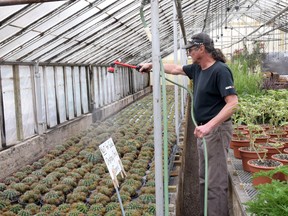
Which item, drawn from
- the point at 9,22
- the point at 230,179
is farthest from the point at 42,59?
the point at 230,179

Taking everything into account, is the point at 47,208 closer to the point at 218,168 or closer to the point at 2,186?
the point at 2,186

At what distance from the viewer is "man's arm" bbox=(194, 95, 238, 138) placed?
2557 millimetres

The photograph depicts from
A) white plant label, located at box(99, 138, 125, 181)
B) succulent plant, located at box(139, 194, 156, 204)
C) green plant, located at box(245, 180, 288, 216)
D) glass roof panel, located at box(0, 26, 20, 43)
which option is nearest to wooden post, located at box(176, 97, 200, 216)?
succulent plant, located at box(139, 194, 156, 204)

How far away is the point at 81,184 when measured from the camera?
418 cm

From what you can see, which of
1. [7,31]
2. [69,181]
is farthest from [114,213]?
[7,31]

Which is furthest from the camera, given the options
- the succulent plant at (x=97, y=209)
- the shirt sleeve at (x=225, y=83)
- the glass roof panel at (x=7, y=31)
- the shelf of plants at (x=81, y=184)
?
the glass roof panel at (x=7, y=31)

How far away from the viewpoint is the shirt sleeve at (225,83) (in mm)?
2994

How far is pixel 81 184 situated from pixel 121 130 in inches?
115

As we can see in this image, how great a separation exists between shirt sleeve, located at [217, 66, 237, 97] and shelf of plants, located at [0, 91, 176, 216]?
118cm

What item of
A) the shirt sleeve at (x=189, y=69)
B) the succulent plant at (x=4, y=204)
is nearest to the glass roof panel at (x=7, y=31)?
the succulent plant at (x=4, y=204)

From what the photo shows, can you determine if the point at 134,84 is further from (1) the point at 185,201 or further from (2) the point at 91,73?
(1) the point at 185,201

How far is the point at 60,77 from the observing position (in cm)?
767

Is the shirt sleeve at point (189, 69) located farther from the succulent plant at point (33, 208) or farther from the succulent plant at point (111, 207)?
the succulent plant at point (33, 208)

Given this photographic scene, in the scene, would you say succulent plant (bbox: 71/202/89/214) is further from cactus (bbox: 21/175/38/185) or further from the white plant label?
cactus (bbox: 21/175/38/185)
